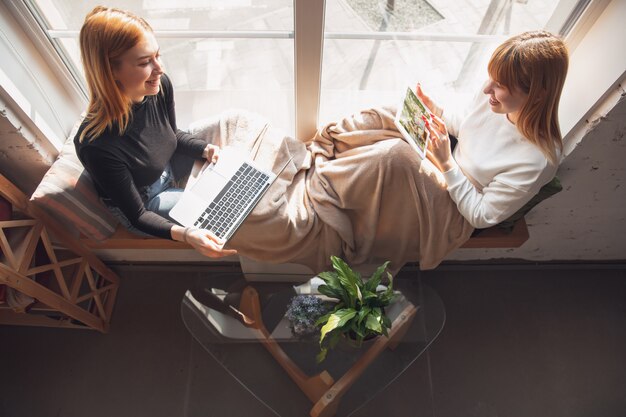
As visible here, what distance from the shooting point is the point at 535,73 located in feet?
4.28

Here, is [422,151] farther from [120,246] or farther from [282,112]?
[120,246]

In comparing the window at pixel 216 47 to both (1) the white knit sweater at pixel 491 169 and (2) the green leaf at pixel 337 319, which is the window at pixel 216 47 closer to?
(1) the white knit sweater at pixel 491 169

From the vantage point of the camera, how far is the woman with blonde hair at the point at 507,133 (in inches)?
51.6

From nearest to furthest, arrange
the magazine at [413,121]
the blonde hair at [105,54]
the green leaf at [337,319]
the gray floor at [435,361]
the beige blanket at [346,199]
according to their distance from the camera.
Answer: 1. the blonde hair at [105,54]
2. the green leaf at [337,319]
3. the magazine at [413,121]
4. the beige blanket at [346,199]
5. the gray floor at [435,361]

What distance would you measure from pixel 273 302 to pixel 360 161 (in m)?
0.53

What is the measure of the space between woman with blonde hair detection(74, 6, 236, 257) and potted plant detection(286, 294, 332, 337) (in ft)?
0.92

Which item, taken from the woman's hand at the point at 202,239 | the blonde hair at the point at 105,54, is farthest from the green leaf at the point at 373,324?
the blonde hair at the point at 105,54

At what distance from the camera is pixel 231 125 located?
1.81 metres

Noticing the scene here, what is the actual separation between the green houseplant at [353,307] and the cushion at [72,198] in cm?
78

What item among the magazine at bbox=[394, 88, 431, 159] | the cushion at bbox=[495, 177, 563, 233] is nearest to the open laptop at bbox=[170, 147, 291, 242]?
the magazine at bbox=[394, 88, 431, 159]

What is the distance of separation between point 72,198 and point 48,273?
0.41m

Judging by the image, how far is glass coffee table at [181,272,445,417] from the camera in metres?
1.58

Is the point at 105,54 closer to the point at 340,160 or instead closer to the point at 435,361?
the point at 340,160

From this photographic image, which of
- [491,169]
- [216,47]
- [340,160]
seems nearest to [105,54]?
[216,47]
